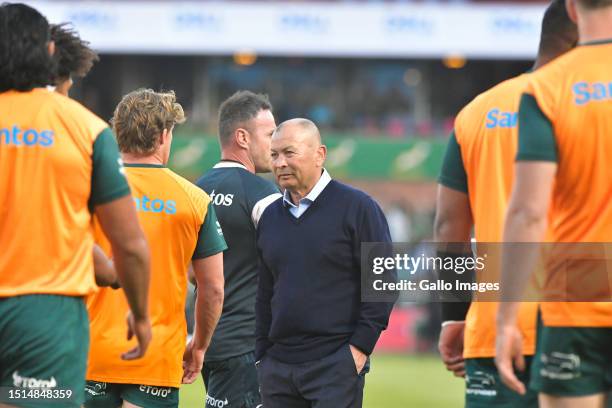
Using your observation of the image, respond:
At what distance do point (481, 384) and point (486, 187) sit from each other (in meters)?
0.79

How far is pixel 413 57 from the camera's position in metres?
32.2

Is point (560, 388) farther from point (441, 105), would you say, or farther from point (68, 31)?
point (441, 105)

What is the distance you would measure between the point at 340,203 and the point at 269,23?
83.6 ft

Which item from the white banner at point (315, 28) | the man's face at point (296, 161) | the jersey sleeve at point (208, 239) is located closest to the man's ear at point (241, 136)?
the man's face at point (296, 161)

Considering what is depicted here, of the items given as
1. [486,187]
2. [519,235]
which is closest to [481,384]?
[486,187]

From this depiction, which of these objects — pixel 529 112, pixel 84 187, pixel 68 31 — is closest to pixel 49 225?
pixel 84 187

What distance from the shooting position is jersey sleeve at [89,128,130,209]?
4.09 m

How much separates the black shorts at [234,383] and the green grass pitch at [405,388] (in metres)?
6.73

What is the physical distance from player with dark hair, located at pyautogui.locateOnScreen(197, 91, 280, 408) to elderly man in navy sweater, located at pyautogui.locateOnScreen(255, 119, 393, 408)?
1.29 feet

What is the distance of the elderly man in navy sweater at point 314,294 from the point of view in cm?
554

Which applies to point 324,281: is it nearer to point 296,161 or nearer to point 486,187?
point 296,161

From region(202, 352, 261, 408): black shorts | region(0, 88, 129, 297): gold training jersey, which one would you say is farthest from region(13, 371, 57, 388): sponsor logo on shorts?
region(202, 352, 261, 408): black shorts

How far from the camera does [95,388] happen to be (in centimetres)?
532

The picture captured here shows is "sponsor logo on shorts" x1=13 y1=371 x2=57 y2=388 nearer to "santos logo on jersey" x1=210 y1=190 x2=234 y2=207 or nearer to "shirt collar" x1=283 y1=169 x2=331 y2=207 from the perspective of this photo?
"shirt collar" x1=283 y1=169 x2=331 y2=207
